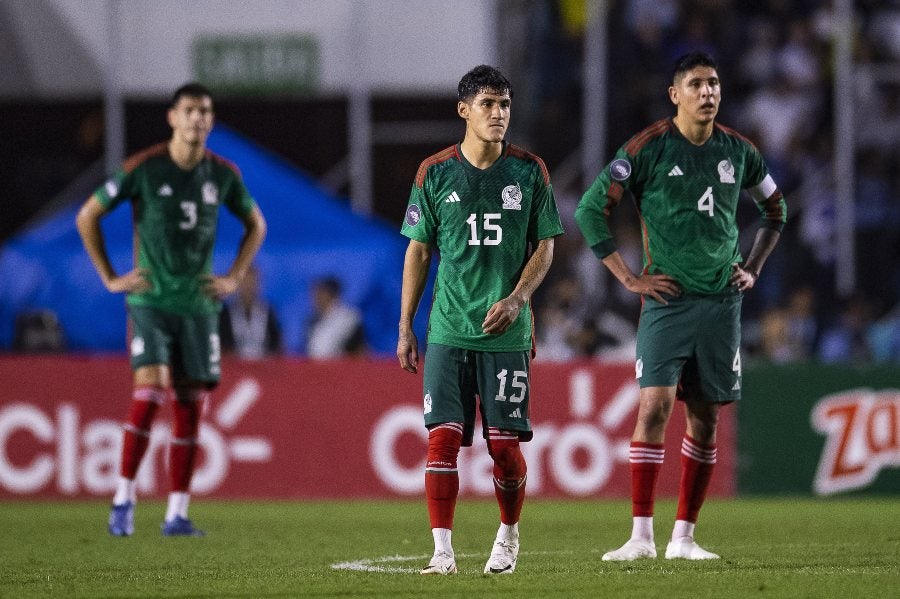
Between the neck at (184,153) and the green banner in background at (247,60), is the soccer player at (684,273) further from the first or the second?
the green banner in background at (247,60)

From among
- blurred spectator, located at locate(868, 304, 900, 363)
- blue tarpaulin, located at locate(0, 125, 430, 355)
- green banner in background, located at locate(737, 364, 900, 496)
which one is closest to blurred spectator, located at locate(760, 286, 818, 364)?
blurred spectator, located at locate(868, 304, 900, 363)

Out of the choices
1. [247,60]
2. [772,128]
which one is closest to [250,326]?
[247,60]

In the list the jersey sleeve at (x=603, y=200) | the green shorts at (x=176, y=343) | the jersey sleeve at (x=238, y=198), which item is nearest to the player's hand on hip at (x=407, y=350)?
the jersey sleeve at (x=603, y=200)

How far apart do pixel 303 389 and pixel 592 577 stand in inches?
272

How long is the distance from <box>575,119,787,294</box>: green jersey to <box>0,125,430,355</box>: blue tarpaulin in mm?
7073

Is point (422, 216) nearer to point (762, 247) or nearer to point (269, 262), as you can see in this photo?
point (762, 247)

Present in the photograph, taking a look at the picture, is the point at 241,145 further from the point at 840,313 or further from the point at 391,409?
the point at 840,313

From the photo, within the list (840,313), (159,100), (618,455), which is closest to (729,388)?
(618,455)

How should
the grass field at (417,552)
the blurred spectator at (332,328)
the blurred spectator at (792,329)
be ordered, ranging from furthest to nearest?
the blurred spectator at (792,329)
the blurred spectator at (332,328)
the grass field at (417,552)

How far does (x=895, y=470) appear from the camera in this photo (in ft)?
44.5

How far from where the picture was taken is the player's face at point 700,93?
327 inches

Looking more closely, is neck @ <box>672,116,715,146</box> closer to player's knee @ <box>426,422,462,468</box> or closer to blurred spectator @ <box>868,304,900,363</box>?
player's knee @ <box>426,422,462,468</box>

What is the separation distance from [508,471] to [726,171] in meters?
2.09

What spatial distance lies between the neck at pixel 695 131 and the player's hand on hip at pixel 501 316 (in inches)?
65.4
